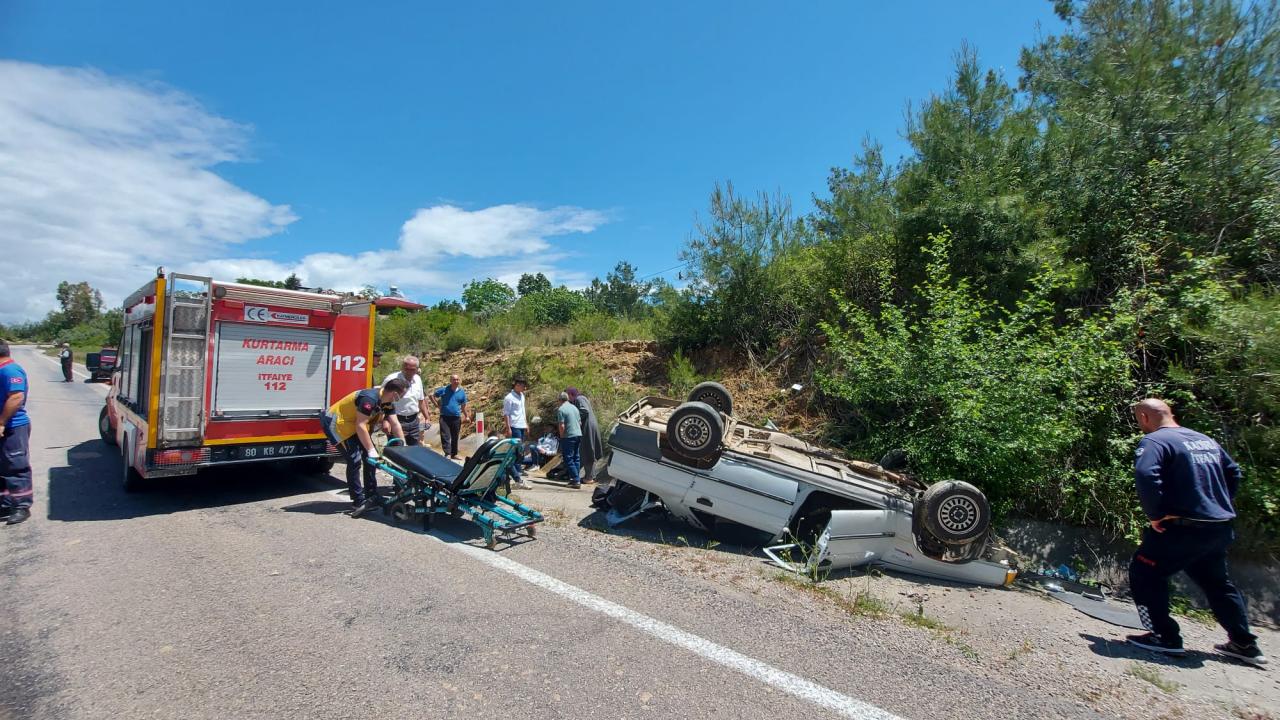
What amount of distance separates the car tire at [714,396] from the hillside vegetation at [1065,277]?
1.53 meters

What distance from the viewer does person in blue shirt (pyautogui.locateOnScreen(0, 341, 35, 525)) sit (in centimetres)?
599

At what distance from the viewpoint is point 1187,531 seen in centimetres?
430

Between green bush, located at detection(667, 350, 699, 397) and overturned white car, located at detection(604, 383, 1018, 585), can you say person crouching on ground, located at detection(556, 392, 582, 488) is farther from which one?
green bush, located at detection(667, 350, 699, 397)

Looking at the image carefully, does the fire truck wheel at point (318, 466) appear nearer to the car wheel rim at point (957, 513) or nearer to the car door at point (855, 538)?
the car door at point (855, 538)

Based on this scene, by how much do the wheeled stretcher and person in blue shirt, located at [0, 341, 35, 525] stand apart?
334 centimetres

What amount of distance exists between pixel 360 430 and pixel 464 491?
139 centimetres

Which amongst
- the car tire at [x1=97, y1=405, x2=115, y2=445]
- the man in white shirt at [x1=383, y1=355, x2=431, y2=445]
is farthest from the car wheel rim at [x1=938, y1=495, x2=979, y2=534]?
the car tire at [x1=97, y1=405, x2=115, y2=445]

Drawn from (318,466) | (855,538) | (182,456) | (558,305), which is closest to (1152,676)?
(855,538)

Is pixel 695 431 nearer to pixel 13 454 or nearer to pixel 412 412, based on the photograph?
pixel 412 412

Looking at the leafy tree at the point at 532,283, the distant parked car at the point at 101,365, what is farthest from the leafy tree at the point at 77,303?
the distant parked car at the point at 101,365

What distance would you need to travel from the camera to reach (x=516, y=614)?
163 inches

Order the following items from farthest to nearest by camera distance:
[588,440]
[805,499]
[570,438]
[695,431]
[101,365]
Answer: [101,365] < [588,440] < [570,438] < [695,431] < [805,499]

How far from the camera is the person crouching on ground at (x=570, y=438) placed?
8750 mm

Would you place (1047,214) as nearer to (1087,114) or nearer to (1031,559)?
(1087,114)
